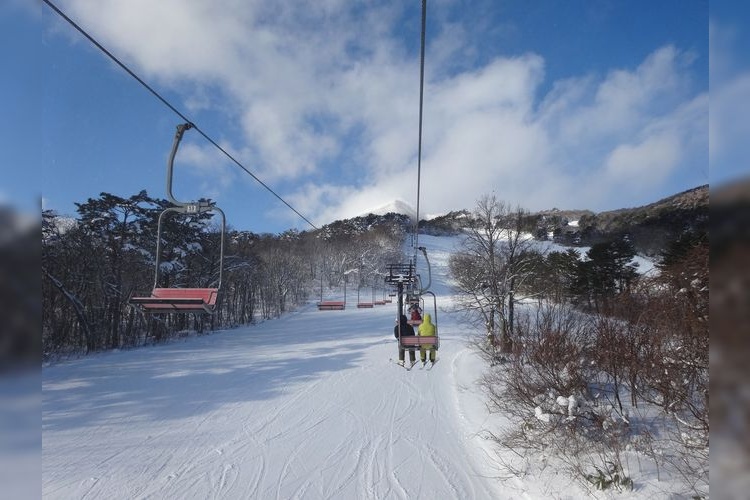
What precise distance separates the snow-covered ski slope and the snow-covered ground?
2.0 inches

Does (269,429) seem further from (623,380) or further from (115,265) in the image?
(115,265)

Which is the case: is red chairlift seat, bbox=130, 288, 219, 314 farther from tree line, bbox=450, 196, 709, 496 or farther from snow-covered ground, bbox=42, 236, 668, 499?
tree line, bbox=450, 196, 709, 496

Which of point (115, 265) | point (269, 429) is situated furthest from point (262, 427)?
point (115, 265)

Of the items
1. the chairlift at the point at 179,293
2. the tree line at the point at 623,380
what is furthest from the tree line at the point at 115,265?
the tree line at the point at 623,380

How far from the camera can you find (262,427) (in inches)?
555

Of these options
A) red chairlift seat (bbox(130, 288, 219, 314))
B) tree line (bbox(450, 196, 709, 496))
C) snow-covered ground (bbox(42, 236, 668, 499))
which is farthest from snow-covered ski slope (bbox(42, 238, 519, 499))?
red chairlift seat (bbox(130, 288, 219, 314))

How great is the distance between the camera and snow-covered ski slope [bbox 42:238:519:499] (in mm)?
10422

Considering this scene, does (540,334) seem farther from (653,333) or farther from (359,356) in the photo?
(359,356)

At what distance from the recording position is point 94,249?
22828mm

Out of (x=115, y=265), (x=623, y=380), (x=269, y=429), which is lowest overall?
(x=269, y=429)

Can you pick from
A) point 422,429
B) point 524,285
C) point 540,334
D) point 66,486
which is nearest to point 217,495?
point 66,486

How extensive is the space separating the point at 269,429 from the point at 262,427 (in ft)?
1.10

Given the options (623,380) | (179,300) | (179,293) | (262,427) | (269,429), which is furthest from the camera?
(262,427)

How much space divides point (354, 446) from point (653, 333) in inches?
372
